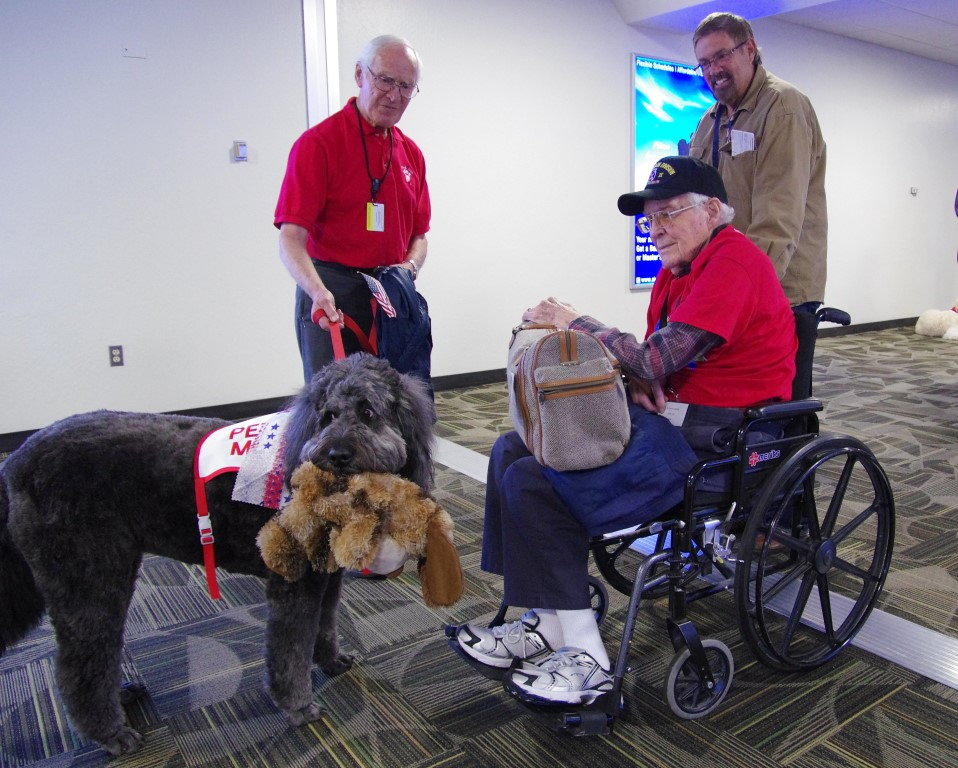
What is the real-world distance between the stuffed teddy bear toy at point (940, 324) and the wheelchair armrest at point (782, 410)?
6895 mm

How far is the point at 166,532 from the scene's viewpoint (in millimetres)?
1481

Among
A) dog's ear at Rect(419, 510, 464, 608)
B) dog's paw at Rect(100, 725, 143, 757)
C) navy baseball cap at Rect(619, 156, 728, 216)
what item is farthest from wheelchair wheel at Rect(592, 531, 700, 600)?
dog's paw at Rect(100, 725, 143, 757)

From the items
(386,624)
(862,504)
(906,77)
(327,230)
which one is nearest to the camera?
(386,624)

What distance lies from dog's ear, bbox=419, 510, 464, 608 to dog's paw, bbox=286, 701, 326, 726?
1.52ft

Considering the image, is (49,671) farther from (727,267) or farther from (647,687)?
(727,267)

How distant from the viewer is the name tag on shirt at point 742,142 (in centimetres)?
221

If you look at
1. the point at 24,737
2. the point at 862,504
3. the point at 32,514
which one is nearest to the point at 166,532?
the point at 32,514

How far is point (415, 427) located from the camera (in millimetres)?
1454

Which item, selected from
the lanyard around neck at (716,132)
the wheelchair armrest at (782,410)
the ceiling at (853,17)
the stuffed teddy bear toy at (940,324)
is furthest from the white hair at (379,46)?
the stuffed teddy bear toy at (940,324)

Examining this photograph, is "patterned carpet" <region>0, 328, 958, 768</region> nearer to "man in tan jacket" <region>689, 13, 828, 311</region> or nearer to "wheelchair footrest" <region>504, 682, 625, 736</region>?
"wheelchair footrest" <region>504, 682, 625, 736</region>

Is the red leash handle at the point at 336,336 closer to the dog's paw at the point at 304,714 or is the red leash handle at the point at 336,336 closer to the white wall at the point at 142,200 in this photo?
the dog's paw at the point at 304,714

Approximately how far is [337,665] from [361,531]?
0.66 m

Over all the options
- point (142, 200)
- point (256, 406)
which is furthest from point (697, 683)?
point (142, 200)

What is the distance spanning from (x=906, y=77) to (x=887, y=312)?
2.50m
